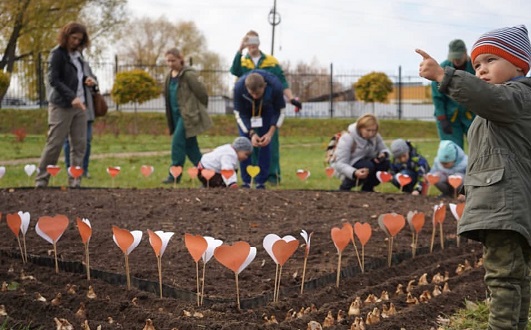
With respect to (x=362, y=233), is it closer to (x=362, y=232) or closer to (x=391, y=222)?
(x=362, y=232)

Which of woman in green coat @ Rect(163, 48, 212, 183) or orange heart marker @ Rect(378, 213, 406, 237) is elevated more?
woman in green coat @ Rect(163, 48, 212, 183)

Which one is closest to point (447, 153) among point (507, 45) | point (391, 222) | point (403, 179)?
point (403, 179)

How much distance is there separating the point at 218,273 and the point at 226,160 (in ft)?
12.9

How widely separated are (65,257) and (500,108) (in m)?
2.45

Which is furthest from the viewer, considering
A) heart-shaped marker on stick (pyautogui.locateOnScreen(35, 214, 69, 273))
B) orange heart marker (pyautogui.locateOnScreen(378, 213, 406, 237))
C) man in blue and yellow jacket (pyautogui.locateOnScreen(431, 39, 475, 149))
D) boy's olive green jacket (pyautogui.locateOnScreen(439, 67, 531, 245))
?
man in blue and yellow jacket (pyautogui.locateOnScreen(431, 39, 475, 149))

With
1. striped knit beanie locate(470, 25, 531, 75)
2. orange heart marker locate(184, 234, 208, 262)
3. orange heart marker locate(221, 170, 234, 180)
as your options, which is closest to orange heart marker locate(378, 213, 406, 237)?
orange heart marker locate(184, 234, 208, 262)

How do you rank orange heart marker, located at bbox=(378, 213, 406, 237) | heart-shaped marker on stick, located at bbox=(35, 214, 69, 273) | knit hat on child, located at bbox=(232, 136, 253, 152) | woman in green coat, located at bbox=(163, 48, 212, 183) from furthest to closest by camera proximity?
woman in green coat, located at bbox=(163, 48, 212, 183) < knit hat on child, located at bbox=(232, 136, 253, 152) < orange heart marker, located at bbox=(378, 213, 406, 237) < heart-shaped marker on stick, located at bbox=(35, 214, 69, 273)

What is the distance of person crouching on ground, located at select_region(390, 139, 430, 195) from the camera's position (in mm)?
7984

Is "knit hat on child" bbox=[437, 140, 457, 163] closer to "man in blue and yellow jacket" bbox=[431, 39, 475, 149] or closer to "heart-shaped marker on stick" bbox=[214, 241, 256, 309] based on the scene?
"man in blue and yellow jacket" bbox=[431, 39, 475, 149]

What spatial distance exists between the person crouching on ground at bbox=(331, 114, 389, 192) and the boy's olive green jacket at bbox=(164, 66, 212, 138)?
208 cm

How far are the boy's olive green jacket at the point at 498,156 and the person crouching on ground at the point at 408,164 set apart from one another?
5.05 metres

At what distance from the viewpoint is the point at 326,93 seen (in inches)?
1593

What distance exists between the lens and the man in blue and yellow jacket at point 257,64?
8859 mm

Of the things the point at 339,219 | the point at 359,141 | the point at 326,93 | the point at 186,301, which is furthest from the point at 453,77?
the point at 326,93
